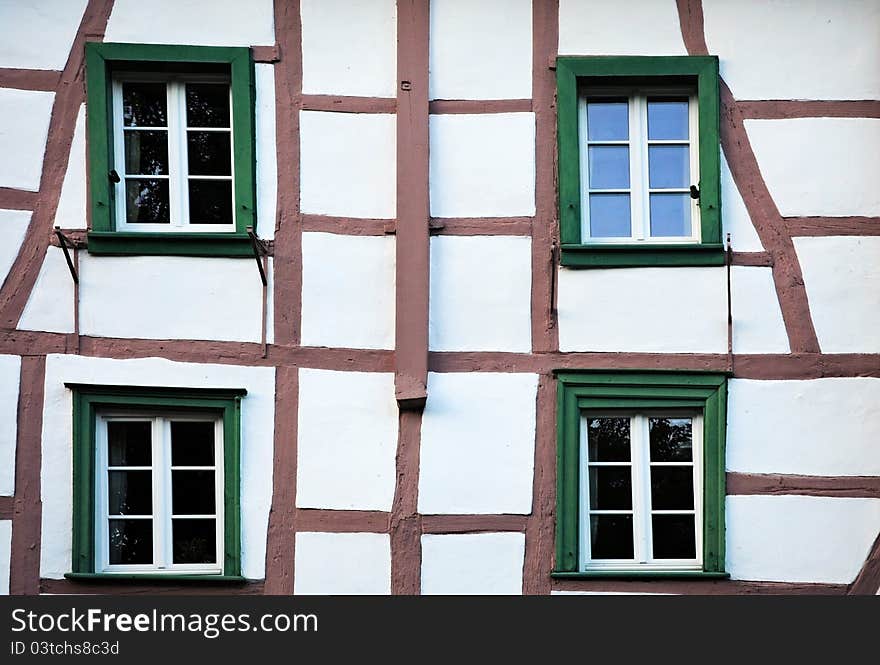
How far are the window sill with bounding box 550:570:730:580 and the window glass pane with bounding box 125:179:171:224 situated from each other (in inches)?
132

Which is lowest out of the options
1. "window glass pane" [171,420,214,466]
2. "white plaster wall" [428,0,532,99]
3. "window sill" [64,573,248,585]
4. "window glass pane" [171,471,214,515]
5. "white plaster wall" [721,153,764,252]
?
"window sill" [64,573,248,585]

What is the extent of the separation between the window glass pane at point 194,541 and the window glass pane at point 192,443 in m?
0.38

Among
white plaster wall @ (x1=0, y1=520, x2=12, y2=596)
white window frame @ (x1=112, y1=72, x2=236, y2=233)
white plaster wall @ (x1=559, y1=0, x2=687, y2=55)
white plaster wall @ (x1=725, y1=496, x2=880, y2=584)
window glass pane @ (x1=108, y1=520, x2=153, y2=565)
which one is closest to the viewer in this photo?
white plaster wall @ (x1=0, y1=520, x2=12, y2=596)

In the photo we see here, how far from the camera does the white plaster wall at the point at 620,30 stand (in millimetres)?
8031

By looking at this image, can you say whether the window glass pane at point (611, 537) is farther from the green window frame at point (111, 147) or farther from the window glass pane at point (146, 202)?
the window glass pane at point (146, 202)

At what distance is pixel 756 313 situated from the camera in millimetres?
7789

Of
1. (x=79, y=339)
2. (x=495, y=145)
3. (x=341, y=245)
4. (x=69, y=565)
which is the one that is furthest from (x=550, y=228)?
(x=69, y=565)

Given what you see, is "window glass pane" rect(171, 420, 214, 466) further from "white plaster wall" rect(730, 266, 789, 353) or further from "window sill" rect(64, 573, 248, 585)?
"white plaster wall" rect(730, 266, 789, 353)

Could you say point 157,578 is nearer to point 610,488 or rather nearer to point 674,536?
point 610,488

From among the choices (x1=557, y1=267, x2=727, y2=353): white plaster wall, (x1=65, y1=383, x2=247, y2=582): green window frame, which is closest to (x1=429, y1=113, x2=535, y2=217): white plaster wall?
(x1=557, y1=267, x2=727, y2=353): white plaster wall

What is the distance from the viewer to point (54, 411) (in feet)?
25.0

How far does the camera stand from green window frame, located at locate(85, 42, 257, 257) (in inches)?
305

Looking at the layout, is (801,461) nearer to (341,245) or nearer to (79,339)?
(341,245)

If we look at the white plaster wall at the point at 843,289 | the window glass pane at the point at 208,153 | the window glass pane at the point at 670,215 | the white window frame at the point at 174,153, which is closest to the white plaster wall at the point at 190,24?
the white window frame at the point at 174,153
